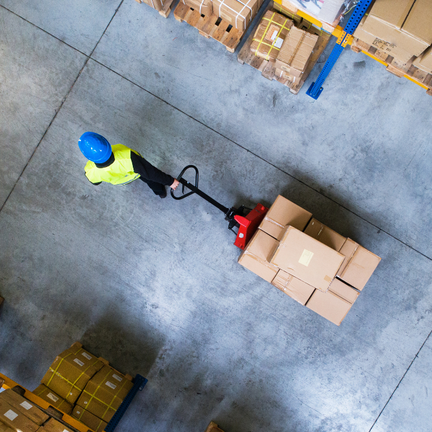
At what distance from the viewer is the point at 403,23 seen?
313cm

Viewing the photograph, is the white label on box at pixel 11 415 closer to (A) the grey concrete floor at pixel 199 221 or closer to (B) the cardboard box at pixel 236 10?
(A) the grey concrete floor at pixel 199 221

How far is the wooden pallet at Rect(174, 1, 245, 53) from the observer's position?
14.1ft

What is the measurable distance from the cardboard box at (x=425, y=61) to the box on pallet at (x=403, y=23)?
9 centimetres

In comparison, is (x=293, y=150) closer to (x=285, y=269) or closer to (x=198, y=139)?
(x=198, y=139)

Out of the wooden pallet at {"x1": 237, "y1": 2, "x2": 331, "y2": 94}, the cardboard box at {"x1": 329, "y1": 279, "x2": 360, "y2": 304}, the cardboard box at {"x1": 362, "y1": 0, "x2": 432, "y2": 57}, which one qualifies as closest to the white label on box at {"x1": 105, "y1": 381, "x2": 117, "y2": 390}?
the cardboard box at {"x1": 329, "y1": 279, "x2": 360, "y2": 304}

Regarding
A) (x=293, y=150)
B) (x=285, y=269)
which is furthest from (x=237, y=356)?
(x=293, y=150)

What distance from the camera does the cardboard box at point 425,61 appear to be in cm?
330

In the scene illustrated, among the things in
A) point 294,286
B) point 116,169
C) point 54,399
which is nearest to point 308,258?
point 294,286

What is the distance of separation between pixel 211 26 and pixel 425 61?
110 inches

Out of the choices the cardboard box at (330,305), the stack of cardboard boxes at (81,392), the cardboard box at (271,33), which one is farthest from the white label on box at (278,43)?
the stack of cardboard boxes at (81,392)

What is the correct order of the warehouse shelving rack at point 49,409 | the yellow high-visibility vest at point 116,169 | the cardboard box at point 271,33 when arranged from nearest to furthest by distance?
1. the yellow high-visibility vest at point 116,169
2. the warehouse shelving rack at point 49,409
3. the cardboard box at point 271,33

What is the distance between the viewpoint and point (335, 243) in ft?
12.7

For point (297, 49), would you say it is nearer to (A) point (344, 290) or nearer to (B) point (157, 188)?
(B) point (157, 188)

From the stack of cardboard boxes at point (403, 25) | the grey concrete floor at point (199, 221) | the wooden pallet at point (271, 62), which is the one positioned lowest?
the grey concrete floor at point (199, 221)
